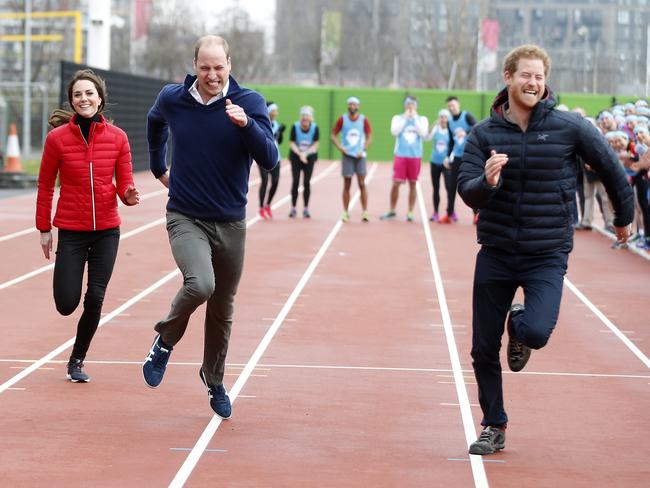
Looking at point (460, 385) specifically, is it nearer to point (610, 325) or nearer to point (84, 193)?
point (84, 193)

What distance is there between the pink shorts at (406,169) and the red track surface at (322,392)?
24.0ft

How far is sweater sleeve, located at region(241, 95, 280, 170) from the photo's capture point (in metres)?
7.35

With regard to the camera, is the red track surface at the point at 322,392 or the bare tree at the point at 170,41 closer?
the red track surface at the point at 322,392

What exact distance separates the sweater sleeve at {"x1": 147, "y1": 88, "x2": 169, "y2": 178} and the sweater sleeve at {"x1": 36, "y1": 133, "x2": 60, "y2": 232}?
94 centimetres

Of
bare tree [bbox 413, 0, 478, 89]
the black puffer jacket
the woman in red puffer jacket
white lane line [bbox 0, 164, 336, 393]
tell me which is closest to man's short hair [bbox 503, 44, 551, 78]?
the black puffer jacket

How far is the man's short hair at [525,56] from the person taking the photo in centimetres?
686

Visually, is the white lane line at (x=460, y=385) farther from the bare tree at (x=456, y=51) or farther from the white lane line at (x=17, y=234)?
the bare tree at (x=456, y=51)

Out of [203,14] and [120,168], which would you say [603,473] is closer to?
[120,168]

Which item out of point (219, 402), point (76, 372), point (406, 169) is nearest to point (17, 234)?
point (406, 169)

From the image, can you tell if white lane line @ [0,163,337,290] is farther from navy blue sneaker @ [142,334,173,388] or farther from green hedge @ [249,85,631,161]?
green hedge @ [249,85,631,161]

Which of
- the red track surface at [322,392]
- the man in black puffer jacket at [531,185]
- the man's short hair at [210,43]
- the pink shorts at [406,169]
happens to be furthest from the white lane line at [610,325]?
the pink shorts at [406,169]

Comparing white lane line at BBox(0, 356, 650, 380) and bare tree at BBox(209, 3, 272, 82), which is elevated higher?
bare tree at BBox(209, 3, 272, 82)

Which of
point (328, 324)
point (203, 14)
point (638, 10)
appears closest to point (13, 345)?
point (328, 324)

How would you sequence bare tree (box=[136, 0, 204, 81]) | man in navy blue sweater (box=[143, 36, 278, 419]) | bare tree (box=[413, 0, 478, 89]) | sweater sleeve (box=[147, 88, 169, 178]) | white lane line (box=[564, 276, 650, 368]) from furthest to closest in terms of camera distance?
bare tree (box=[413, 0, 478, 89]) < bare tree (box=[136, 0, 204, 81]) < white lane line (box=[564, 276, 650, 368]) < sweater sleeve (box=[147, 88, 169, 178]) < man in navy blue sweater (box=[143, 36, 278, 419])
